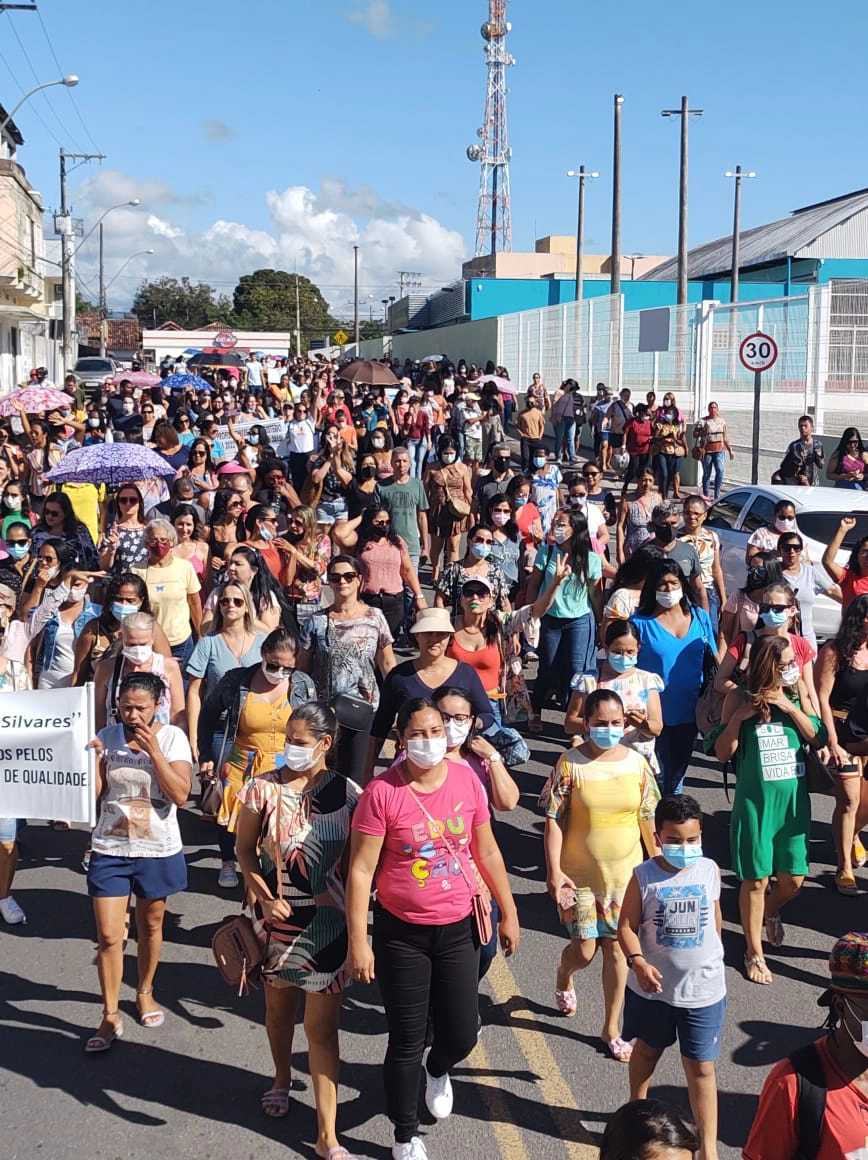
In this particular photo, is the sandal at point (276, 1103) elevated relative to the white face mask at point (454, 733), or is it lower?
lower

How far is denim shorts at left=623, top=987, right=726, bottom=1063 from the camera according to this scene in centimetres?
467

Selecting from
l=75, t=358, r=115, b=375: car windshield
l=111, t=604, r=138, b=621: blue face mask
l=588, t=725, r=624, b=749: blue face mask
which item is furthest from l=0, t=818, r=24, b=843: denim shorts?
l=75, t=358, r=115, b=375: car windshield

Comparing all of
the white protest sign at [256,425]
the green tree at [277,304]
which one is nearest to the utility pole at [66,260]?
the white protest sign at [256,425]

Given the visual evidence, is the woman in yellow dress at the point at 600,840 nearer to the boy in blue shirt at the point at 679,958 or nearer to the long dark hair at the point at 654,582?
the boy in blue shirt at the point at 679,958

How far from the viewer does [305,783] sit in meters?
4.99

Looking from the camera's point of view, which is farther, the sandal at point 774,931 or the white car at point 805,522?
the white car at point 805,522

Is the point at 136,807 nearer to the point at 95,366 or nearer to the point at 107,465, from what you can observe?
the point at 107,465

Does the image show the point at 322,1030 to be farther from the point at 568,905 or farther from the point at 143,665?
the point at 143,665

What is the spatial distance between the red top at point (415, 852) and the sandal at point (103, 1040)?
1583mm

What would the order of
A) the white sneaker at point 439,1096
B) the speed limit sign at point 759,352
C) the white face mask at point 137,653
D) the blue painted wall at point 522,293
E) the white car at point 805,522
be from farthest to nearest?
1. the blue painted wall at point 522,293
2. the speed limit sign at point 759,352
3. the white car at point 805,522
4. the white face mask at point 137,653
5. the white sneaker at point 439,1096

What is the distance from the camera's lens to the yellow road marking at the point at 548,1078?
4883 millimetres

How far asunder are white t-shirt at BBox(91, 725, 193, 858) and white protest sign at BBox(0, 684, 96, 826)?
15.1 inches

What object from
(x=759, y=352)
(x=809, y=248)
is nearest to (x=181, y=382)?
(x=759, y=352)

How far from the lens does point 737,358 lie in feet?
83.8
